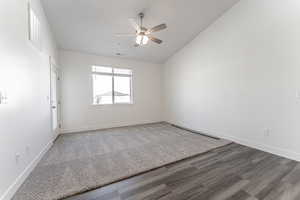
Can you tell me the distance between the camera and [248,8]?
122 inches

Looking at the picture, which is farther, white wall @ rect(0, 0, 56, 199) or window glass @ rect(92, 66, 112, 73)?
window glass @ rect(92, 66, 112, 73)

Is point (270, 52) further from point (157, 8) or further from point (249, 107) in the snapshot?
point (157, 8)

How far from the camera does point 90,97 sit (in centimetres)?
477

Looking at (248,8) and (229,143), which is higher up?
(248,8)

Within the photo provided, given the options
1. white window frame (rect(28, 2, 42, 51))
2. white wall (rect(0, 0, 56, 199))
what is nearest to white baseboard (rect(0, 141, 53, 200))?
white wall (rect(0, 0, 56, 199))

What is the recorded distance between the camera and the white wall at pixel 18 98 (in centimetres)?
153

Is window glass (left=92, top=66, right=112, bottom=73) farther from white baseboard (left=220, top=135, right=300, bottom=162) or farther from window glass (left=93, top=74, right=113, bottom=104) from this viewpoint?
white baseboard (left=220, top=135, right=300, bottom=162)

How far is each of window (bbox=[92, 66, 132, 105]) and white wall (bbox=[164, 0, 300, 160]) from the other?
106 inches

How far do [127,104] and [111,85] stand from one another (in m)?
1.03

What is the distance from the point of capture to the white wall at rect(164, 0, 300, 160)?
8.20ft

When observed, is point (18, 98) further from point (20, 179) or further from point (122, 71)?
point (122, 71)

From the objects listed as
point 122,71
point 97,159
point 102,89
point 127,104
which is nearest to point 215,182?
point 97,159

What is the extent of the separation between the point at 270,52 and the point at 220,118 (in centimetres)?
194

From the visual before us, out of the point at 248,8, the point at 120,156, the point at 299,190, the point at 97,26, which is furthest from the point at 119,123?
the point at 248,8
